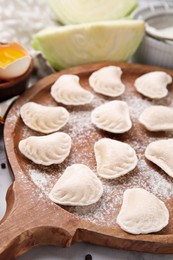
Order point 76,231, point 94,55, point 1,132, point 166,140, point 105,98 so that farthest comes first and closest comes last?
point 94,55, point 105,98, point 1,132, point 166,140, point 76,231

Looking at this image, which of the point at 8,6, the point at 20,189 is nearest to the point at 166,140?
the point at 20,189

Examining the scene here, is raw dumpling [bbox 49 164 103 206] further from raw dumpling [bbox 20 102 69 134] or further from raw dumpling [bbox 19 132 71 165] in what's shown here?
raw dumpling [bbox 20 102 69 134]

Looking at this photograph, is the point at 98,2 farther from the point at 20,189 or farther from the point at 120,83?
the point at 20,189

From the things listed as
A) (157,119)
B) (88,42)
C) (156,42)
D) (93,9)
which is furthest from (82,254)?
(93,9)

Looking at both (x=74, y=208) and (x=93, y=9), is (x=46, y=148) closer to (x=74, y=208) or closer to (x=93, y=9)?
(x=74, y=208)

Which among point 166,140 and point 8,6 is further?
point 8,6

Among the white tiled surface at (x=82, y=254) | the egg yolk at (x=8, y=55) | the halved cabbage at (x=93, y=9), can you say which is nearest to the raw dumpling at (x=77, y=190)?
the white tiled surface at (x=82, y=254)
